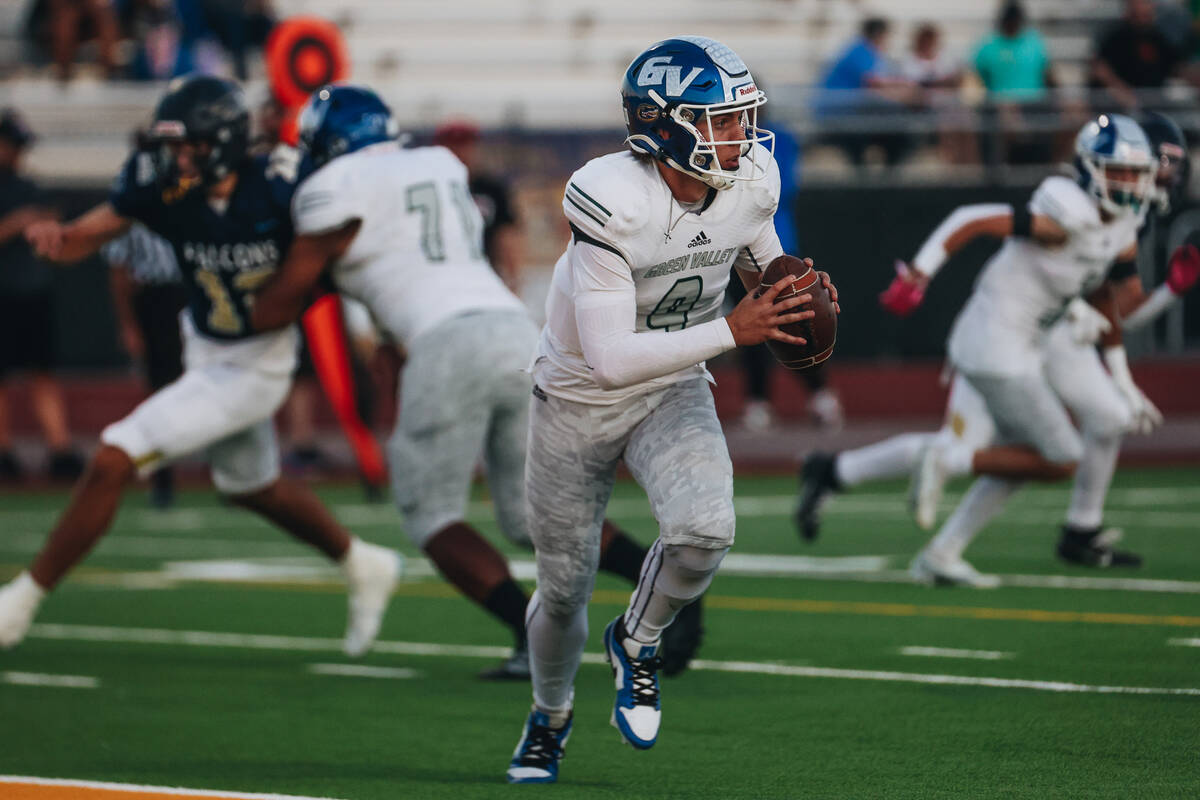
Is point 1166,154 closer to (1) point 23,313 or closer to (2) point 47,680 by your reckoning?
(2) point 47,680

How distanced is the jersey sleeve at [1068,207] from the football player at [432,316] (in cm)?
244

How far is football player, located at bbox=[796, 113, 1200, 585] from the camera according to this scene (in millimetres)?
7535

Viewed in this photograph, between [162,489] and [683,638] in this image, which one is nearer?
[683,638]

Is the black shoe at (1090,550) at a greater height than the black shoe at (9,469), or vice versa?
the black shoe at (1090,550)

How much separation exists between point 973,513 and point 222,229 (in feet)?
11.1

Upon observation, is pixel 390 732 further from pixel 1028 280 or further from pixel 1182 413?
pixel 1182 413

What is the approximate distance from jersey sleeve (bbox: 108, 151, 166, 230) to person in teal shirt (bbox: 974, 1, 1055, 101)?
11.4 meters

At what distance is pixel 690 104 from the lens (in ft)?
14.9

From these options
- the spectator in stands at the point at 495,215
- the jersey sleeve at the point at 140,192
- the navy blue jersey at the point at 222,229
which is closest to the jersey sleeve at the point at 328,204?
the navy blue jersey at the point at 222,229

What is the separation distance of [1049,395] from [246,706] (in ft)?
12.0

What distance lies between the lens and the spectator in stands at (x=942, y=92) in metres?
16.3

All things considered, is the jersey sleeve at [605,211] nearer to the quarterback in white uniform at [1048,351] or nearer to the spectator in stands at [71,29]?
the quarterback in white uniform at [1048,351]

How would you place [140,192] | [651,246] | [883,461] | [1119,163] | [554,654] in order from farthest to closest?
[883,461] < [1119,163] < [140,192] < [554,654] < [651,246]

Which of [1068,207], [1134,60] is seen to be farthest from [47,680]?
[1134,60]
